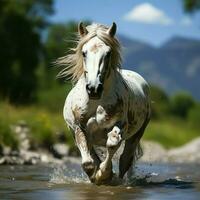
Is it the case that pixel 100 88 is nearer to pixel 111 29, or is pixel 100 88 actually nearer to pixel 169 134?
pixel 111 29

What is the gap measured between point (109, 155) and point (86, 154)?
0.35m

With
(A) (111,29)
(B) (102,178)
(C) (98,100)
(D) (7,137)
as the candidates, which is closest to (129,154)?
(B) (102,178)

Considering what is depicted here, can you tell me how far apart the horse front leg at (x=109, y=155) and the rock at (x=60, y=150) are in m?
11.6

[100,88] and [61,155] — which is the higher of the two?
[100,88]

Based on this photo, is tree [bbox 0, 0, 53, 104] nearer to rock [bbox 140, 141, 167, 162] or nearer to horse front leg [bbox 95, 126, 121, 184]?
rock [bbox 140, 141, 167, 162]

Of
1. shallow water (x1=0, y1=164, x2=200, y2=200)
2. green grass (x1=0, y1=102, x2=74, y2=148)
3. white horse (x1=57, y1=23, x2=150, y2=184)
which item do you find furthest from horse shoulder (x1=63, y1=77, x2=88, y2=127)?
green grass (x1=0, y1=102, x2=74, y2=148)

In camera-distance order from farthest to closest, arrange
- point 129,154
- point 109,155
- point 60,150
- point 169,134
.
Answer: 1. point 169,134
2. point 60,150
3. point 129,154
4. point 109,155

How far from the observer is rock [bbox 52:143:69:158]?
21719mm

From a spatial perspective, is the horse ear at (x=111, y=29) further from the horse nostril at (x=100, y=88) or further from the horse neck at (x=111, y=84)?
the horse nostril at (x=100, y=88)

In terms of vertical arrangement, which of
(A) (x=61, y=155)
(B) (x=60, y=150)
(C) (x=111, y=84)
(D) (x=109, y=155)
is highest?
(C) (x=111, y=84)

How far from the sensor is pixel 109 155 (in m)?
9.83

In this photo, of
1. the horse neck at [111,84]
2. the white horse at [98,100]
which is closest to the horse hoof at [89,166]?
the white horse at [98,100]

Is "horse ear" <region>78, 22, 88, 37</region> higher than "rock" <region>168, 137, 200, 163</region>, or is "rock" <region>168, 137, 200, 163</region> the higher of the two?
"horse ear" <region>78, 22, 88, 37</region>

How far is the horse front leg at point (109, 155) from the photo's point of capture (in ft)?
32.1
